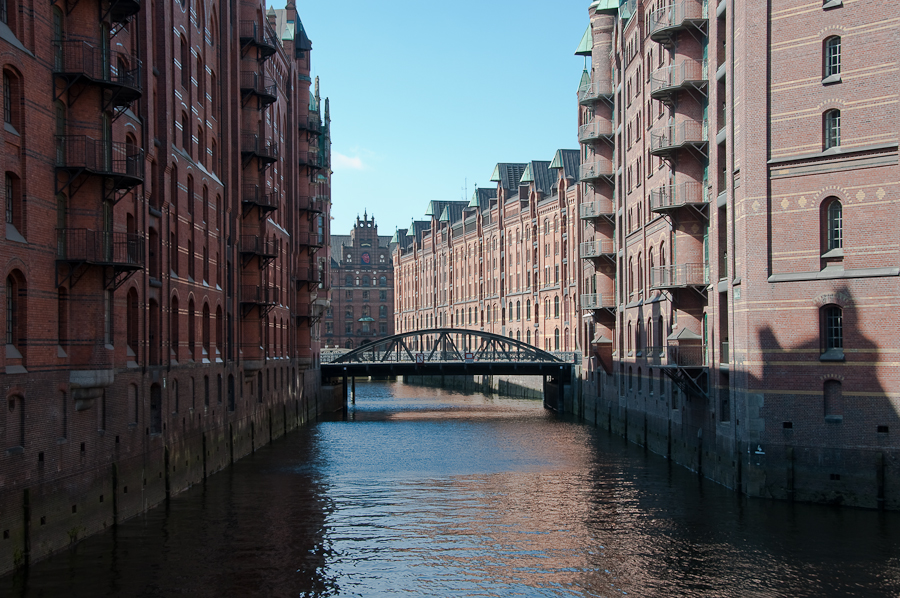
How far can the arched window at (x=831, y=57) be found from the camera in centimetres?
2894

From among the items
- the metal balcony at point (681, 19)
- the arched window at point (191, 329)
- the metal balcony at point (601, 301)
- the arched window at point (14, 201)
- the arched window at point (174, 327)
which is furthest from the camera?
the metal balcony at point (601, 301)

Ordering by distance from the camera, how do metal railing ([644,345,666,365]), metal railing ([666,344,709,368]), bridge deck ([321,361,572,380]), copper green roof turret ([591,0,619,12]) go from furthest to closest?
bridge deck ([321,361,572,380]), copper green roof turret ([591,0,619,12]), metal railing ([644,345,666,365]), metal railing ([666,344,709,368])

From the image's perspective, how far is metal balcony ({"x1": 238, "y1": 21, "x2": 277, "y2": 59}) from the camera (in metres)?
44.9

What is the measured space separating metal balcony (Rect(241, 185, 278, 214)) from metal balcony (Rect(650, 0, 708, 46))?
18910 millimetres

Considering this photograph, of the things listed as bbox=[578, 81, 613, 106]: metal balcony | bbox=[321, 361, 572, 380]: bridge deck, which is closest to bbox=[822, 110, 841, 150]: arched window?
bbox=[578, 81, 613, 106]: metal balcony

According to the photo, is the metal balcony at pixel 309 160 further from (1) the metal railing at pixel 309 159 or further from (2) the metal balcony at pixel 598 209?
(2) the metal balcony at pixel 598 209

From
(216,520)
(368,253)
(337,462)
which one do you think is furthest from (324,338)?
(216,520)

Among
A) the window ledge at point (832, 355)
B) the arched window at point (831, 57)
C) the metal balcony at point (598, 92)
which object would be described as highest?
the metal balcony at point (598, 92)

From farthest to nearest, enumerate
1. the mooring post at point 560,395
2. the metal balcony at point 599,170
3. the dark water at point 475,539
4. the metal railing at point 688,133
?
the mooring post at point 560,395
the metal balcony at point 599,170
the metal railing at point 688,133
the dark water at point 475,539

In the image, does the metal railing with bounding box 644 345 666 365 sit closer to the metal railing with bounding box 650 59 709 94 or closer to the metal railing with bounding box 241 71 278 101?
the metal railing with bounding box 650 59 709 94

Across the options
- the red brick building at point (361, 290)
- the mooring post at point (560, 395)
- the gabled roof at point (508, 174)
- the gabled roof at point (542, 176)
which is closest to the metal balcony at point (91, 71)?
the mooring post at point (560, 395)

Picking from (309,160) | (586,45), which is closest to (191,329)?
(309,160)

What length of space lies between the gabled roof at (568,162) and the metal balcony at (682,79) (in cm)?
4848

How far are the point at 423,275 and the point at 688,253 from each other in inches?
3962
